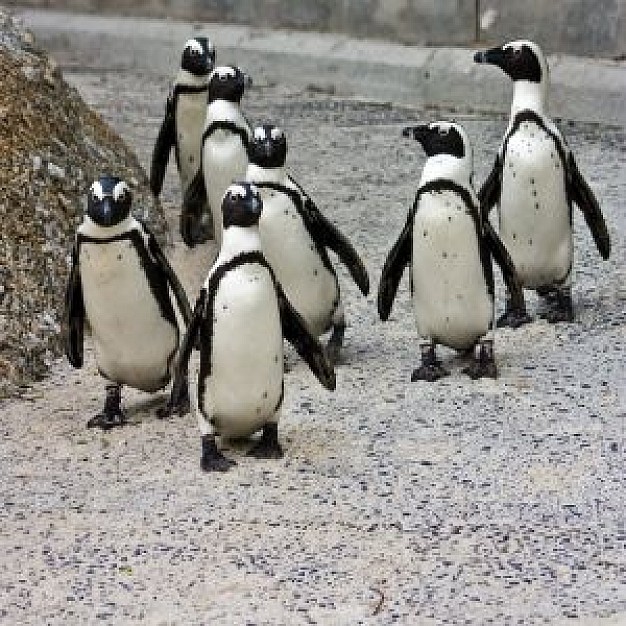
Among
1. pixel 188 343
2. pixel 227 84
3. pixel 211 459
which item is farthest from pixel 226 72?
pixel 211 459

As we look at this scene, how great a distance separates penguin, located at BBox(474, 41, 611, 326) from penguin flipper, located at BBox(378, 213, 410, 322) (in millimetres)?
408

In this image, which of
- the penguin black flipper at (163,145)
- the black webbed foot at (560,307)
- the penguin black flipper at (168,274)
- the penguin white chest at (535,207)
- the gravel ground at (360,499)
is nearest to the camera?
the gravel ground at (360,499)

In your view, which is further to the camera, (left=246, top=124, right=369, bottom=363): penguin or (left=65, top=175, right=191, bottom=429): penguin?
(left=246, top=124, right=369, bottom=363): penguin

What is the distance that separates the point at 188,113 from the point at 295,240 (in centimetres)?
137

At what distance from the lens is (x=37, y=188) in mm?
5324

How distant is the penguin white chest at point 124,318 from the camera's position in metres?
4.37

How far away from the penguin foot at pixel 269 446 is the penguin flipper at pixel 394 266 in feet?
2.28

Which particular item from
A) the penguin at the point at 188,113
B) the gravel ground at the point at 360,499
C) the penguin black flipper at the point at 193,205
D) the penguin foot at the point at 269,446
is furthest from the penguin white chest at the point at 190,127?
the penguin foot at the point at 269,446

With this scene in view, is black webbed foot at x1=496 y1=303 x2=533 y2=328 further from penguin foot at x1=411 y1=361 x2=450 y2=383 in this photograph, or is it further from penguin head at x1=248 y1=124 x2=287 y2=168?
penguin head at x1=248 y1=124 x2=287 y2=168

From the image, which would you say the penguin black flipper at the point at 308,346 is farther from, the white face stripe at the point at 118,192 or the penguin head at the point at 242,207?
the white face stripe at the point at 118,192

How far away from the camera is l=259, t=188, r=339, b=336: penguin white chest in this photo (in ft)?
15.5

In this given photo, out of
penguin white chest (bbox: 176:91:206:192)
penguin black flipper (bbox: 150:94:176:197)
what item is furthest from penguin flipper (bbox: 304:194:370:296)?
penguin black flipper (bbox: 150:94:176:197)

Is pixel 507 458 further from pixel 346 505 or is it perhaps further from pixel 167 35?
pixel 167 35

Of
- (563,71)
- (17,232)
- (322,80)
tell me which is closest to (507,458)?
(17,232)
